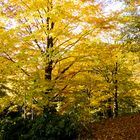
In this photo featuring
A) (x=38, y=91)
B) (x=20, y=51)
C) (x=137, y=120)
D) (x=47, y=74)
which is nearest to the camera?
(x=38, y=91)

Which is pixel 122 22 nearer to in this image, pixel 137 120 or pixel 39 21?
pixel 39 21

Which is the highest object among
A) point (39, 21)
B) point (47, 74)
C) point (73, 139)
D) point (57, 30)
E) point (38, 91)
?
point (39, 21)

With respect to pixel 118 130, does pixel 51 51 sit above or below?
above

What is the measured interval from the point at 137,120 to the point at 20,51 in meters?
6.38

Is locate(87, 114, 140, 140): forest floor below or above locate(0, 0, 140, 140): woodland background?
below

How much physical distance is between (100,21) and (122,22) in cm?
89

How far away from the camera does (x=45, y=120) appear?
11.6 meters

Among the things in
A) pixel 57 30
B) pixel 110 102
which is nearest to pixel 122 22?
pixel 57 30

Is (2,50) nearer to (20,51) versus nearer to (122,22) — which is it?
(20,51)

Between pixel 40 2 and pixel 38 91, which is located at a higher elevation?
pixel 40 2

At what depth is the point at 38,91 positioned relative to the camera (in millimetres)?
10484

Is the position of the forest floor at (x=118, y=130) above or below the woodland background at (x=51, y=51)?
below

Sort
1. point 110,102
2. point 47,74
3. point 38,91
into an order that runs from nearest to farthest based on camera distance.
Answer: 1. point 38,91
2. point 47,74
3. point 110,102

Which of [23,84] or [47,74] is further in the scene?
[47,74]
